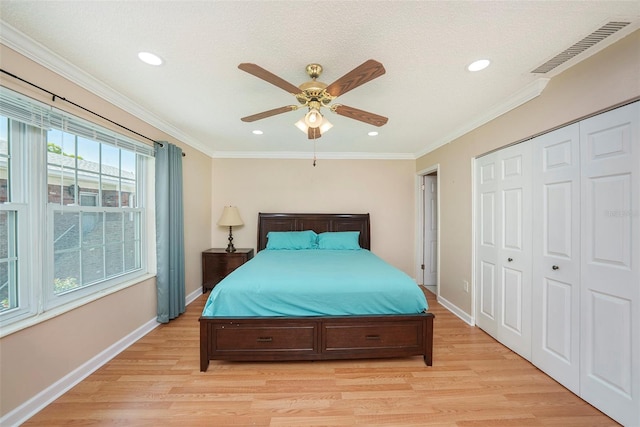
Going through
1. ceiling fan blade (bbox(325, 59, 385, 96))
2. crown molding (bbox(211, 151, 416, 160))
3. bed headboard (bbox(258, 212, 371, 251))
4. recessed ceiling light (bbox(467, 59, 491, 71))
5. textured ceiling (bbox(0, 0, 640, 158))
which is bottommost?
bed headboard (bbox(258, 212, 371, 251))

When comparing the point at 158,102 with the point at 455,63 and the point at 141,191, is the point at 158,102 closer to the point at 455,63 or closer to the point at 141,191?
the point at 141,191

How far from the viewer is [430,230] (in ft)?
14.5

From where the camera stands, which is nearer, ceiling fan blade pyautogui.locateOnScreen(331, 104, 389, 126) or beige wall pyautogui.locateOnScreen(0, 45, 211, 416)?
beige wall pyautogui.locateOnScreen(0, 45, 211, 416)

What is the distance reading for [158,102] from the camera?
2.40 metres

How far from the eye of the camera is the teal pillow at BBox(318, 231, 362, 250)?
12.8ft

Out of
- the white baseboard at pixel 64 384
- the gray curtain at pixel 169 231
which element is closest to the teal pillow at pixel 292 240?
the gray curtain at pixel 169 231

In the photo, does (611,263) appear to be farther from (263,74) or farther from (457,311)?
(263,74)

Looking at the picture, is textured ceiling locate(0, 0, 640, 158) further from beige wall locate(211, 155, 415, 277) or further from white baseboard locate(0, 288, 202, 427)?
white baseboard locate(0, 288, 202, 427)

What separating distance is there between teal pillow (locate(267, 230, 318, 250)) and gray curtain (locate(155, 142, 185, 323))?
4.22 feet

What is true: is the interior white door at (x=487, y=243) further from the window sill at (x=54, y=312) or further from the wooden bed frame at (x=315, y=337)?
the window sill at (x=54, y=312)

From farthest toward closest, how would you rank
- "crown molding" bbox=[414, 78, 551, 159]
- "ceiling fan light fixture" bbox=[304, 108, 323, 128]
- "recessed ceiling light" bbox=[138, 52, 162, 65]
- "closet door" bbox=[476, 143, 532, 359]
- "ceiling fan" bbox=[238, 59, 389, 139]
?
"closet door" bbox=[476, 143, 532, 359] → "crown molding" bbox=[414, 78, 551, 159] → "ceiling fan light fixture" bbox=[304, 108, 323, 128] → "recessed ceiling light" bbox=[138, 52, 162, 65] → "ceiling fan" bbox=[238, 59, 389, 139]

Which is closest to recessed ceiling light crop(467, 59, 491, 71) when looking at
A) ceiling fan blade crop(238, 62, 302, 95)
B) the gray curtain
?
ceiling fan blade crop(238, 62, 302, 95)

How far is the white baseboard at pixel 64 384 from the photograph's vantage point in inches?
59.5

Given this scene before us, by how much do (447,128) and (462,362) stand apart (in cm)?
255
